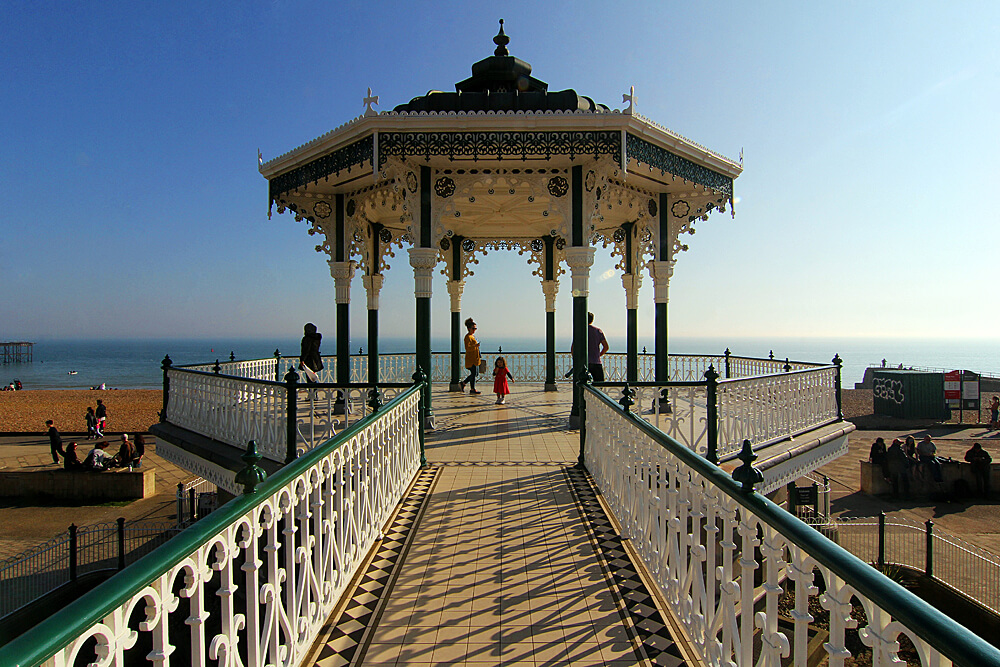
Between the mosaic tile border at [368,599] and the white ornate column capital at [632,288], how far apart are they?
812cm

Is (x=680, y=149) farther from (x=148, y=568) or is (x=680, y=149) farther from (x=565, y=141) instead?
(x=148, y=568)

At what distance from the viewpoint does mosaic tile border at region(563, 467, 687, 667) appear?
278 cm

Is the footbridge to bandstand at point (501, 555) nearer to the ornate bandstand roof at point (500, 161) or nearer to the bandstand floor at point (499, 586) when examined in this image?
the bandstand floor at point (499, 586)

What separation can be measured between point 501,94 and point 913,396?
78.4ft

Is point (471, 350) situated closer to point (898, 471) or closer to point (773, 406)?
point (773, 406)

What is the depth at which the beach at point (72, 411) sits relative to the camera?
20.8 metres

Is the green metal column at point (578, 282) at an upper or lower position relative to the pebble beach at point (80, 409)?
upper

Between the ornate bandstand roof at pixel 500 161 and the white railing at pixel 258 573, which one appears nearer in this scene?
the white railing at pixel 258 573

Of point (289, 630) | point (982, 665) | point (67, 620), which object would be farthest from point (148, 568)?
point (982, 665)

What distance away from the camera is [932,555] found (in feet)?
28.5

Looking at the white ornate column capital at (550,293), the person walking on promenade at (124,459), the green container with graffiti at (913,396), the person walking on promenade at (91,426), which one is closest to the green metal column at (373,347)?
the white ornate column capital at (550,293)

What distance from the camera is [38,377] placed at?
2426 inches

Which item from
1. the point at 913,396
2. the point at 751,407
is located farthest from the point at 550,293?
the point at 913,396

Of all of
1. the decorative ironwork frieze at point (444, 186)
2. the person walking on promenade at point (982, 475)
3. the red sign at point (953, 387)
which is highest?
the decorative ironwork frieze at point (444, 186)
